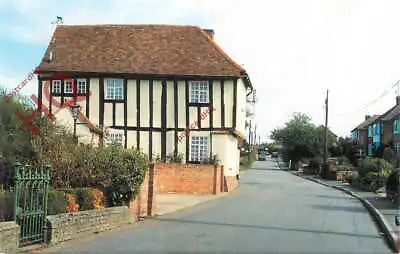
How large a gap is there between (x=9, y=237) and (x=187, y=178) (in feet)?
69.6

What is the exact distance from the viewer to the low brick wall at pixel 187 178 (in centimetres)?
3234

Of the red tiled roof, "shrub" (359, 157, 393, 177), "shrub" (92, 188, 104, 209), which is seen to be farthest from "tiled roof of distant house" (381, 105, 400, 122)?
"shrub" (92, 188, 104, 209)

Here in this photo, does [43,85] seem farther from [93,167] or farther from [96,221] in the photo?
[96,221]

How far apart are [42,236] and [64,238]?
32.8 inches

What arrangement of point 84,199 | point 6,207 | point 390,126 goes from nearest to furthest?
point 6,207
point 84,199
point 390,126

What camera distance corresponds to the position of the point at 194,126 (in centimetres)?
3416

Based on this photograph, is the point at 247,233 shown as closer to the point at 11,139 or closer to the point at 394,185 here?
the point at 11,139

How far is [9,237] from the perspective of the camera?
11.4 meters

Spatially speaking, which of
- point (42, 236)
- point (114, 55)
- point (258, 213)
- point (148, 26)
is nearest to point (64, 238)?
point (42, 236)

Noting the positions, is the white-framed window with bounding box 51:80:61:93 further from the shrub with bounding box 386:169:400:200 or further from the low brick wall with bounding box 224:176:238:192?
the shrub with bounding box 386:169:400:200

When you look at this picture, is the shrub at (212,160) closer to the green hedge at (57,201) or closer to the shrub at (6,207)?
the green hedge at (57,201)

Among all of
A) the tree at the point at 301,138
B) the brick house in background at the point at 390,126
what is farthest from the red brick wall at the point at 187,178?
the tree at the point at 301,138

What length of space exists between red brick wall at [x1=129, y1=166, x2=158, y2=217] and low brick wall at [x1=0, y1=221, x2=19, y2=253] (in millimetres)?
7541

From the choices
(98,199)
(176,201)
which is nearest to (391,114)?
(176,201)
